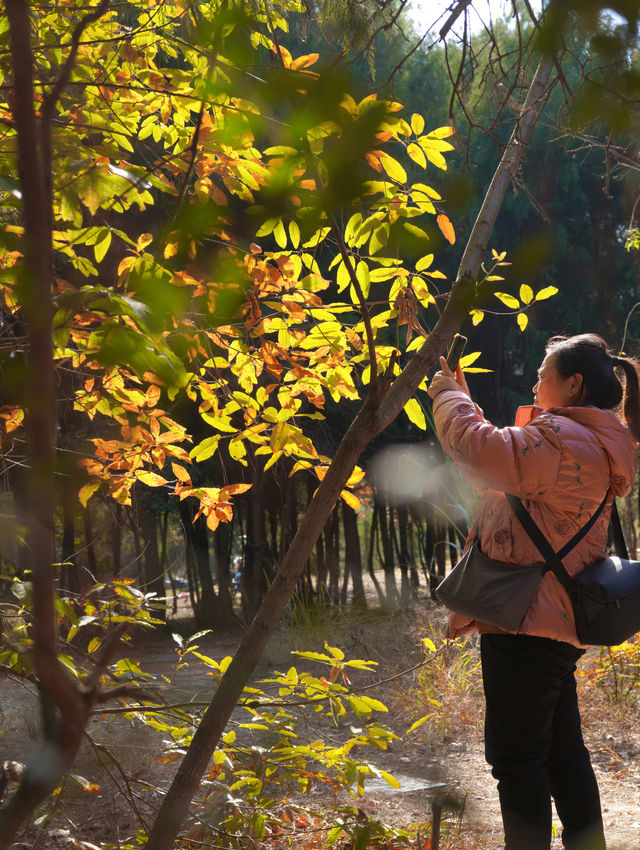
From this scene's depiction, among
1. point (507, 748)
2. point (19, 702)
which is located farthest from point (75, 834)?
point (19, 702)

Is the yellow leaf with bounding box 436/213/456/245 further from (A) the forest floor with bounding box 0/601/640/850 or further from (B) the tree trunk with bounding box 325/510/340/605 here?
(B) the tree trunk with bounding box 325/510/340/605

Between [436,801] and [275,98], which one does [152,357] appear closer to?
[275,98]

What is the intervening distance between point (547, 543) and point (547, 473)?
186mm

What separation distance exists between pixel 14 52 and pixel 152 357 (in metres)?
0.30

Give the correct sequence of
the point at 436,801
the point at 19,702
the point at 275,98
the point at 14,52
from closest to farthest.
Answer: the point at 14,52
the point at 275,98
the point at 436,801
the point at 19,702

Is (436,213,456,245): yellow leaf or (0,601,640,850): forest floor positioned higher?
(436,213,456,245): yellow leaf

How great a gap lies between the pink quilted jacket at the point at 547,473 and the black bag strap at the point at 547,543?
14 mm

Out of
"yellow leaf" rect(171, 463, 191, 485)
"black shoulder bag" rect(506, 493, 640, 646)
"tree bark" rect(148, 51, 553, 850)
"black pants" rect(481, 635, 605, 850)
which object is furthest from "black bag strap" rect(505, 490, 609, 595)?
"yellow leaf" rect(171, 463, 191, 485)

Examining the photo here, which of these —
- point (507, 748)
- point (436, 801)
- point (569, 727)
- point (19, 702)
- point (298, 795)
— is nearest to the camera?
point (436, 801)

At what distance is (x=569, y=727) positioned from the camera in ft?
6.68

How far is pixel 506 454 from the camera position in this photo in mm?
1851

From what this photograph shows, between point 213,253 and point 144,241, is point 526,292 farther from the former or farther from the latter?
point 144,241

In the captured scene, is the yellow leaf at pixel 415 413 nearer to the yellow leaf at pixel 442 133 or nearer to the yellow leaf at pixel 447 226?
the yellow leaf at pixel 447 226

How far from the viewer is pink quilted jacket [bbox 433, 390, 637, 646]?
1.87 metres
